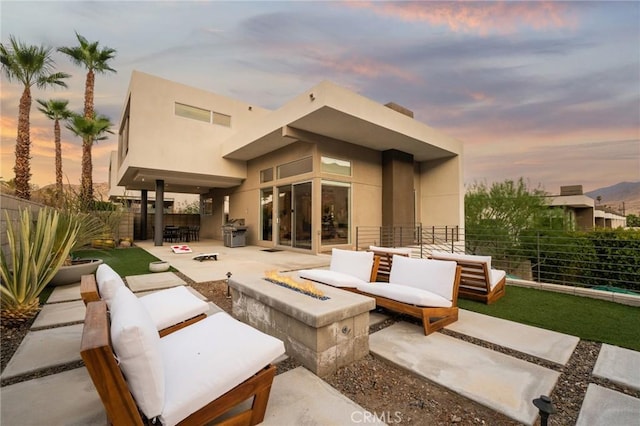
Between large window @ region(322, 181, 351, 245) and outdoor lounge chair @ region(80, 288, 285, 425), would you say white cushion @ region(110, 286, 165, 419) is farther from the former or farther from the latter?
large window @ region(322, 181, 351, 245)

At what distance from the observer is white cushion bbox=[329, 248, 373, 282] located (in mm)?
4109

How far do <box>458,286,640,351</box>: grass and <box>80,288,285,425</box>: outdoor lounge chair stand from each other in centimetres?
346

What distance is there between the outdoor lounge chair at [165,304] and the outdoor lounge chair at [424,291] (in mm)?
2062

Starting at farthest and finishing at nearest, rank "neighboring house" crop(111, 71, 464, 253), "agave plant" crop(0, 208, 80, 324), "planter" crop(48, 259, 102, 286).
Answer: "neighboring house" crop(111, 71, 464, 253)
"planter" crop(48, 259, 102, 286)
"agave plant" crop(0, 208, 80, 324)

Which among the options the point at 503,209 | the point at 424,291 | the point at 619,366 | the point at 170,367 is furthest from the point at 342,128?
the point at 503,209

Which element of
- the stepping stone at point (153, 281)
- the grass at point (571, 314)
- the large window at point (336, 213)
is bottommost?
the grass at point (571, 314)

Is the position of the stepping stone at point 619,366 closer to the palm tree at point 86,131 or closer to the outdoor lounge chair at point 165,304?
the outdoor lounge chair at point 165,304

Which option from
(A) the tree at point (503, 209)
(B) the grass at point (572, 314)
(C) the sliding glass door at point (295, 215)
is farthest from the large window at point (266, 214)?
(A) the tree at point (503, 209)

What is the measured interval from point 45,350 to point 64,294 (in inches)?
95.8

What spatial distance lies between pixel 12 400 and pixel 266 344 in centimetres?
177

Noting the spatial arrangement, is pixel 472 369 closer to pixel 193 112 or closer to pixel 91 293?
pixel 91 293

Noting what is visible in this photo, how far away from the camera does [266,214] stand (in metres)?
11.8

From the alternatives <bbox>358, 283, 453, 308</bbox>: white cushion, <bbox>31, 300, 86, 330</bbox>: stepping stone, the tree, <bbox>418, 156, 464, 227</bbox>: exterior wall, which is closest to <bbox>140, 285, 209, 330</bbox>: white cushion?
<bbox>31, 300, 86, 330</bbox>: stepping stone

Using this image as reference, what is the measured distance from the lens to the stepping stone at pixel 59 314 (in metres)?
3.26
